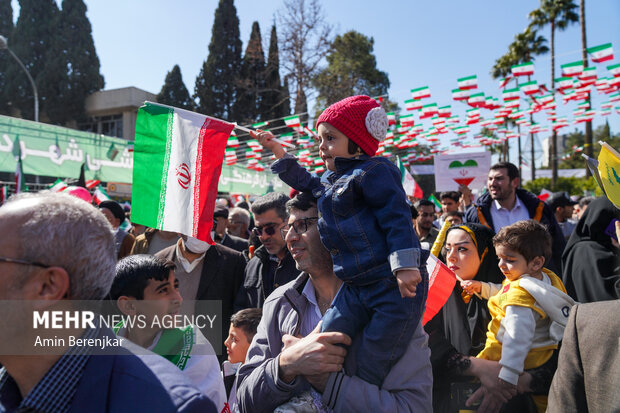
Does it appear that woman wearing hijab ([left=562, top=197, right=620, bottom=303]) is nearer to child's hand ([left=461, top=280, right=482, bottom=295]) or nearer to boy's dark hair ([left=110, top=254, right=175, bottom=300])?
child's hand ([left=461, top=280, right=482, bottom=295])

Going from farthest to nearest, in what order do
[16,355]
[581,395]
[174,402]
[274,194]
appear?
[274,194], [581,395], [16,355], [174,402]

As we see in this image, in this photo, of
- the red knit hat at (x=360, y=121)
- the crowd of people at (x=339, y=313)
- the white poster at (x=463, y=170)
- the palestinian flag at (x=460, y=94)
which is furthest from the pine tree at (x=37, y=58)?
the red knit hat at (x=360, y=121)

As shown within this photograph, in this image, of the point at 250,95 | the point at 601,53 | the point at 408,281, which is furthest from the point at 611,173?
the point at 250,95

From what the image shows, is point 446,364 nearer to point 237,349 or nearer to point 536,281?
point 536,281

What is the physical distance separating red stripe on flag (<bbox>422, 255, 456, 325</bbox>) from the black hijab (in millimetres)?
300

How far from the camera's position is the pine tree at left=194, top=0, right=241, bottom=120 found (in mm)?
37125

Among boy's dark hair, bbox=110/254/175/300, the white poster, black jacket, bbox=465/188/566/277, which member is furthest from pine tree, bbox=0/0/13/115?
boy's dark hair, bbox=110/254/175/300

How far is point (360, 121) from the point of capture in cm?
252

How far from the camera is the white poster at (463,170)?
9.09m

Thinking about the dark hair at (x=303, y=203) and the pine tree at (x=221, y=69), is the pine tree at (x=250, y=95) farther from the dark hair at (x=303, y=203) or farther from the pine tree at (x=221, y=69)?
the dark hair at (x=303, y=203)

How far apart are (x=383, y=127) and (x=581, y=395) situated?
1.55 m

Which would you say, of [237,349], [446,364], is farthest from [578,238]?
[237,349]

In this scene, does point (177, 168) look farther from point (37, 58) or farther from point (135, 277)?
point (37, 58)

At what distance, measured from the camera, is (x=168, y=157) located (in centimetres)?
362
